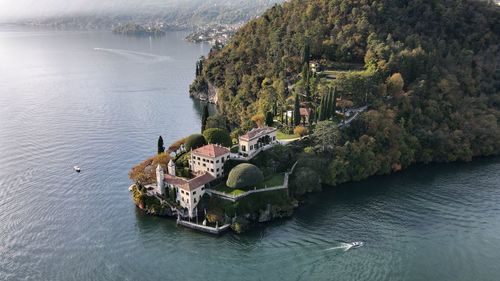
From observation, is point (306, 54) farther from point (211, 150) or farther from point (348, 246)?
point (348, 246)

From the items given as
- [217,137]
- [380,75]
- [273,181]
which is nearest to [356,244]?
[273,181]

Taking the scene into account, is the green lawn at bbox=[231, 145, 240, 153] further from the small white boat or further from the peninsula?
the small white boat

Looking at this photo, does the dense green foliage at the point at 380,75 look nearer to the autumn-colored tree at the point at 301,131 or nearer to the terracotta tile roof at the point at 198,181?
the autumn-colored tree at the point at 301,131

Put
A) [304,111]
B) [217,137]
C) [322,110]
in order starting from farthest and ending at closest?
[304,111]
[322,110]
[217,137]

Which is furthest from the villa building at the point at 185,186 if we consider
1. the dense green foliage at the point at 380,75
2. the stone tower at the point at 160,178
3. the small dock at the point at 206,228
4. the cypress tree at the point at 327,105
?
the cypress tree at the point at 327,105

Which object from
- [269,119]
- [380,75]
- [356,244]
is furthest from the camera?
[380,75]

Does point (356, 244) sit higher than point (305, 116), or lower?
lower

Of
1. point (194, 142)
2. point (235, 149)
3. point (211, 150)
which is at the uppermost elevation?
point (194, 142)

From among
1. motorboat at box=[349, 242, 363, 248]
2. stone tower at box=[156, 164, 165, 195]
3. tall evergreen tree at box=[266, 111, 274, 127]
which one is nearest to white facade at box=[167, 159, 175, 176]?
stone tower at box=[156, 164, 165, 195]

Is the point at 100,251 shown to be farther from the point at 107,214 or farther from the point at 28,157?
the point at 28,157
